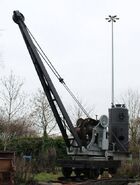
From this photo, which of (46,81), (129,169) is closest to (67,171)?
(129,169)

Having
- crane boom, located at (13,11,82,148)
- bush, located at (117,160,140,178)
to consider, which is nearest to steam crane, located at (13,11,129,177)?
crane boom, located at (13,11,82,148)

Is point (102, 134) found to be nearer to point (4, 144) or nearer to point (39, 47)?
point (39, 47)

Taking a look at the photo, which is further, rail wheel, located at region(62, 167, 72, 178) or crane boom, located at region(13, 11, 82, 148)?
crane boom, located at region(13, 11, 82, 148)

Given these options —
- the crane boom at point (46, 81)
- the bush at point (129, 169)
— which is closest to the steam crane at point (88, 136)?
the crane boom at point (46, 81)

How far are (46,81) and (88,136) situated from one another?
11.5 ft

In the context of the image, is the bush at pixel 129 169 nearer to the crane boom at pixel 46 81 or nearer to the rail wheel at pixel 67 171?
the rail wheel at pixel 67 171

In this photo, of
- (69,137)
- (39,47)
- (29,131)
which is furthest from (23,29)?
(29,131)

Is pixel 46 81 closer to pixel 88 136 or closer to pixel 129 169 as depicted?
pixel 88 136

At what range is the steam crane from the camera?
814 inches

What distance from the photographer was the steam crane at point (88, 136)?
2067cm

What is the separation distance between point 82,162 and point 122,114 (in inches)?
163

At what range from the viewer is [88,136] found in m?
21.7

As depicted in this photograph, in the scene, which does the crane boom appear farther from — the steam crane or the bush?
the bush

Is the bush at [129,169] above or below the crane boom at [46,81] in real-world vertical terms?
below
